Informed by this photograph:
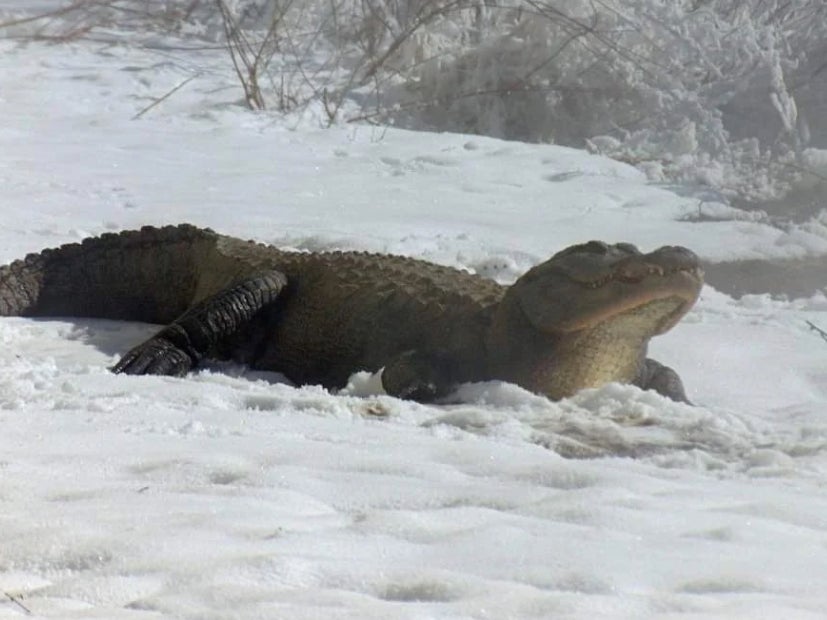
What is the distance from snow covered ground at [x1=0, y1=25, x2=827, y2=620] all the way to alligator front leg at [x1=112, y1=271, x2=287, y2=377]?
133 millimetres

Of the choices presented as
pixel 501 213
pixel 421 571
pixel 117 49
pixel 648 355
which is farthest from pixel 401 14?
pixel 421 571

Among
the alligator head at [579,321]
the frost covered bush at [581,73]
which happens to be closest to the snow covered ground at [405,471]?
the alligator head at [579,321]

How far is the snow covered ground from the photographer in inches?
104

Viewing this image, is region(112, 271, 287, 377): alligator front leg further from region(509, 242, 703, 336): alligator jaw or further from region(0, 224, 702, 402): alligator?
region(509, 242, 703, 336): alligator jaw

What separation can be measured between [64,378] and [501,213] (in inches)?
166

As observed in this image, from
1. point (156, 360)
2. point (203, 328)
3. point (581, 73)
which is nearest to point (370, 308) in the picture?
point (203, 328)

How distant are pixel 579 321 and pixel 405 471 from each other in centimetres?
178

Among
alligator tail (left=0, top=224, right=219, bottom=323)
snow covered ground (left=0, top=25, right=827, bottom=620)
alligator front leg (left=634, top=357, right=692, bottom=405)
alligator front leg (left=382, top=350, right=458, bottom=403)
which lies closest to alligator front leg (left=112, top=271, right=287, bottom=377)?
snow covered ground (left=0, top=25, right=827, bottom=620)

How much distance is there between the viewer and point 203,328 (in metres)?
5.85

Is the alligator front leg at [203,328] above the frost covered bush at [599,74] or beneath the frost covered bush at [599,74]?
beneath

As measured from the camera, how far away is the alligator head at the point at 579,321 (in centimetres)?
512

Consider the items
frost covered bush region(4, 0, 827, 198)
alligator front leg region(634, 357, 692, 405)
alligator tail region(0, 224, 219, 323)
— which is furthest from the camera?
frost covered bush region(4, 0, 827, 198)

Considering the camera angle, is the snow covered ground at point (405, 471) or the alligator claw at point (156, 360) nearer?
the snow covered ground at point (405, 471)

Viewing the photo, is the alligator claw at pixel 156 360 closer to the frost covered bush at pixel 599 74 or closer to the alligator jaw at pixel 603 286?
the alligator jaw at pixel 603 286
